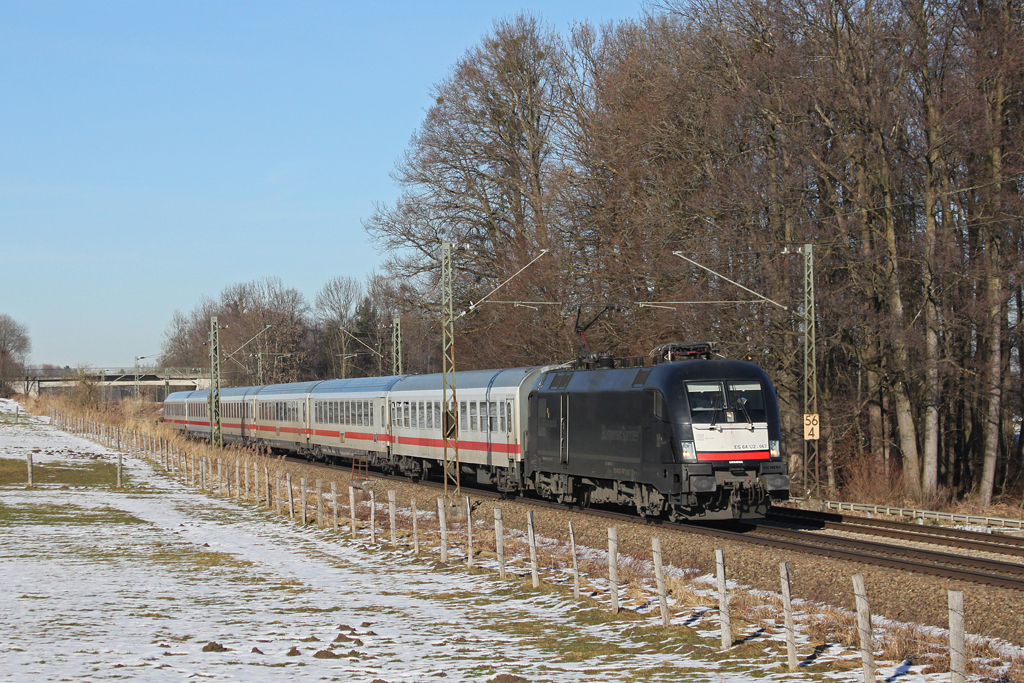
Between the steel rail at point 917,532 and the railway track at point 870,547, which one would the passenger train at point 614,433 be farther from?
the steel rail at point 917,532

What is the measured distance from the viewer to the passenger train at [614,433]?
1917 cm

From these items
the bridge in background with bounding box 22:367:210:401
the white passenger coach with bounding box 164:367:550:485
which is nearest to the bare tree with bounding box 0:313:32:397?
the bridge in background with bounding box 22:367:210:401

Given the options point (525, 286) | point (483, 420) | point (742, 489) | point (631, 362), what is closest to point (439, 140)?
point (525, 286)

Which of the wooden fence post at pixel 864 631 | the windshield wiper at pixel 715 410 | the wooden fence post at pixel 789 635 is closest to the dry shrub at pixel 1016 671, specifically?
the wooden fence post at pixel 864 631

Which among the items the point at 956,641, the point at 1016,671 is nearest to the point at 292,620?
the point at 956,641

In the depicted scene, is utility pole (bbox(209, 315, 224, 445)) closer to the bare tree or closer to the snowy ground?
the snowy ground

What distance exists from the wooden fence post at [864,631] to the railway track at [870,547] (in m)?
5.14

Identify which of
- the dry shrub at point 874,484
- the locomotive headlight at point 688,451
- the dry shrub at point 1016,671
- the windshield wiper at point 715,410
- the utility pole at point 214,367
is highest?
the utility pole at point 214,367

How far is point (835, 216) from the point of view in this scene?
106ft

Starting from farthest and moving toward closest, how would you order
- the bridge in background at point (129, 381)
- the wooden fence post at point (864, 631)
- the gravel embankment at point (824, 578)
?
the bridge in background at point (129, 381)
the gravel embankment at point (824, 578)
the wooden fence post at point (864, 631)

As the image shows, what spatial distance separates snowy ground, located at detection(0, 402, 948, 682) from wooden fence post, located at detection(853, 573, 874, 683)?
448 millimetres

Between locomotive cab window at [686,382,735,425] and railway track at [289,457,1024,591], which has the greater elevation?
locomotive cab window at [686,382,735,425]

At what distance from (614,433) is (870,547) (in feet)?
18.6

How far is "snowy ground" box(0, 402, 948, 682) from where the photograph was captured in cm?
998
